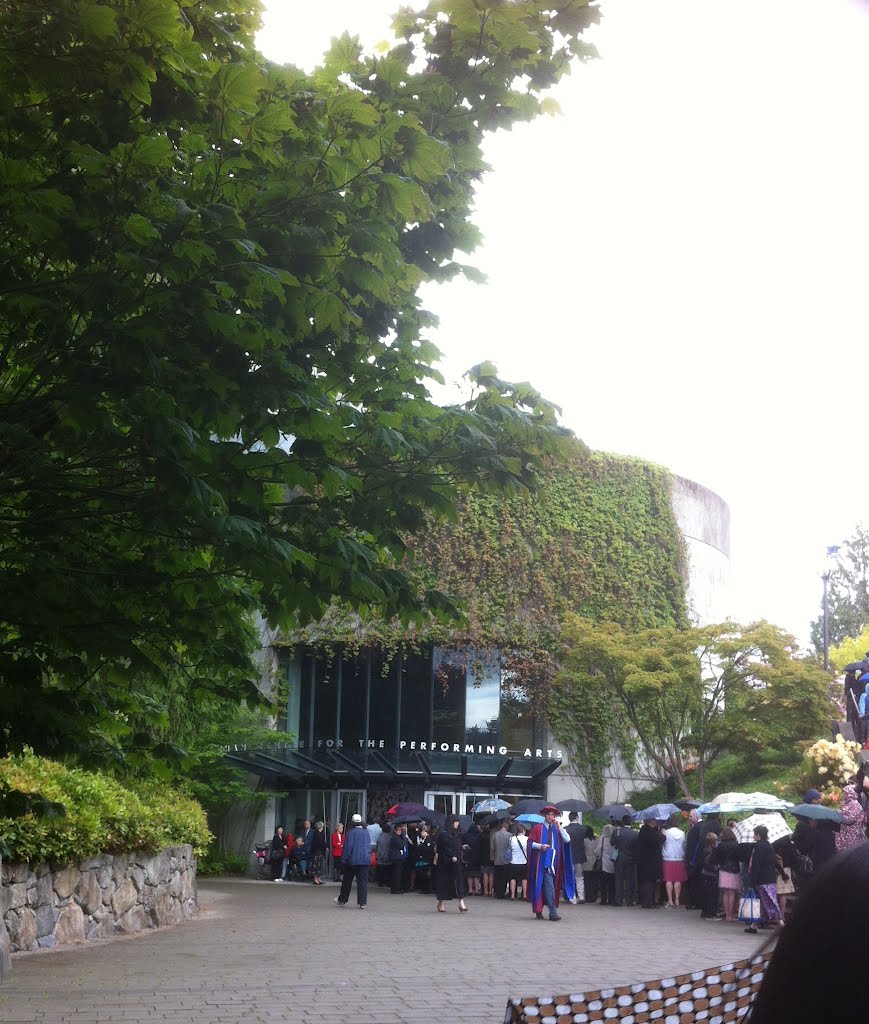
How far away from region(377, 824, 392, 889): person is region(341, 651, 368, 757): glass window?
769 cm

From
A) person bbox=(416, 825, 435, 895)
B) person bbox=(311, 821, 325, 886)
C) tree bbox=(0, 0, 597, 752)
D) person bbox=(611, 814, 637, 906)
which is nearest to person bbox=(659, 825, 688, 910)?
person bbox=(611, 814, 637, 906)

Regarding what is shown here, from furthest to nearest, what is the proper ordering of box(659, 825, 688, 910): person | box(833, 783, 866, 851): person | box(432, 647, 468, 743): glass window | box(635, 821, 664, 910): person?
1. box(432, 647, 468, 743): glass window
2. box(635, 821, 664, 910): person
3. box(659, 825, 688, 910): person
4. box(833, 783, 866, 851): person

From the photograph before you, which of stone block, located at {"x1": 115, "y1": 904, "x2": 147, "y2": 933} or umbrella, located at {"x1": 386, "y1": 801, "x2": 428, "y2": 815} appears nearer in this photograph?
stone block, located at {"x1": 115, "y1": 904, "x2": 147, "y2": 933}

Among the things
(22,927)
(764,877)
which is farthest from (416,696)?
(22,927)

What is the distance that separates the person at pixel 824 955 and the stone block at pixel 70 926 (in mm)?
13970

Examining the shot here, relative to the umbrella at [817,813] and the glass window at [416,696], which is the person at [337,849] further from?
the umbrella at [817,813]

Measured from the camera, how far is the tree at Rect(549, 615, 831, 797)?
91.4 ft

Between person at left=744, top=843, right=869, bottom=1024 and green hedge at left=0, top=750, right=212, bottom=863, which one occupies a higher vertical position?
person at left=744, top=843, right=869, bottom=1024

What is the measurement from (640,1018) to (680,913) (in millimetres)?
19553

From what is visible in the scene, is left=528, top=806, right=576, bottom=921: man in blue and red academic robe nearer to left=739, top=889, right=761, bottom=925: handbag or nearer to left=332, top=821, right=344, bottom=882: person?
left=739, top=889, right=761, bottom=925: handbag

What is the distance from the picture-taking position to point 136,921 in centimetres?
1580

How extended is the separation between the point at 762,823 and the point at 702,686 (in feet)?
30.9

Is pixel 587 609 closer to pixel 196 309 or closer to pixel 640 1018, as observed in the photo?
pixel 196 309

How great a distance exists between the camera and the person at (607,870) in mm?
22391
